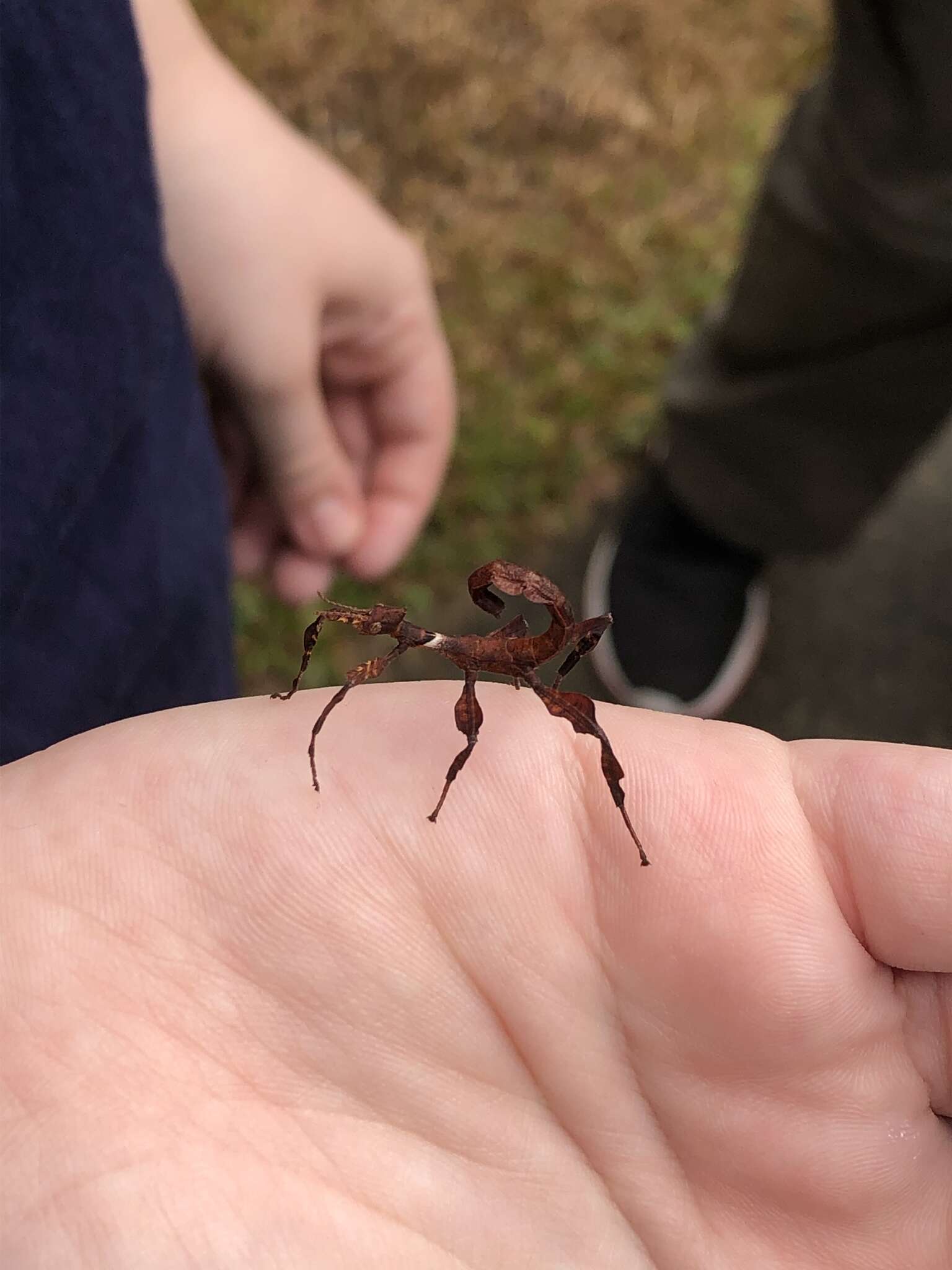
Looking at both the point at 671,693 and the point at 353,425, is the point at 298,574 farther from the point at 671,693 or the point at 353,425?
the point at 671,693

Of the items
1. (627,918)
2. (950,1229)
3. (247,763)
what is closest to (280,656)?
(247,763)

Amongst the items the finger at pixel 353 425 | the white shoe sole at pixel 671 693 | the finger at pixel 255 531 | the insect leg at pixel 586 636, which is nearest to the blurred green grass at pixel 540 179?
the white shoe sole at pixel 671 693

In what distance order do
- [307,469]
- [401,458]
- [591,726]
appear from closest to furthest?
1. [591,726]
2. [307,469]
3. [401,458]

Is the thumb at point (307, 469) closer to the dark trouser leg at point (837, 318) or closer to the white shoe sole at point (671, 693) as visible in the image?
the dark trouser leg at point (837, 318)

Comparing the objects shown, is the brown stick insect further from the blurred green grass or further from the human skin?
the blurred green grass

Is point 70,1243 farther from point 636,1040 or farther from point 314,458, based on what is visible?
point 314,458

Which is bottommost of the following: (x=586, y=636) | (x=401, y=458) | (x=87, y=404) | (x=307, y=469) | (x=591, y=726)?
(x=586, y=636)

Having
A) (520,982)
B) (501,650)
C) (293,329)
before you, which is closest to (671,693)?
(501,650)
